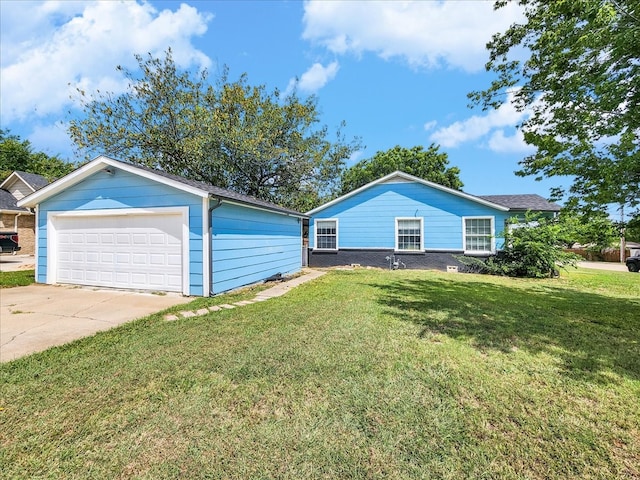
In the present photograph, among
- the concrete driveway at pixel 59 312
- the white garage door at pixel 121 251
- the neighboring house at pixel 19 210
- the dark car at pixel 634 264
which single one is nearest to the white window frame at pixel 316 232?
the white garage door at pixel 121 251

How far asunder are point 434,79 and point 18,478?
14119 millimetres

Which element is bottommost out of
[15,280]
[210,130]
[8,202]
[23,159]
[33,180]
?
[15,280]

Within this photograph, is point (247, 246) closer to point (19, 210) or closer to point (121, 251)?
point (121, 251)


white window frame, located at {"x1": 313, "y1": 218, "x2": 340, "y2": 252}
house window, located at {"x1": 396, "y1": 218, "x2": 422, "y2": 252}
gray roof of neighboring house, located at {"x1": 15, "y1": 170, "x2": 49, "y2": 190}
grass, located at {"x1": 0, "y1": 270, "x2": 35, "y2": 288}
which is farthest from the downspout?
gray roof of neighboring house, located at {"x1": 15, "y1": 170, "x2": 49, "y2": 190}

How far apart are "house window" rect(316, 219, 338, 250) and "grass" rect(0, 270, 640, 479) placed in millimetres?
9775

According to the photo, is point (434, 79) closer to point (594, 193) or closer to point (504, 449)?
point (594, 193)

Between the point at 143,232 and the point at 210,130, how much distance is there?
9.25 metres

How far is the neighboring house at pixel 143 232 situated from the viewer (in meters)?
7.11

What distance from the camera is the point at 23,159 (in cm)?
3030

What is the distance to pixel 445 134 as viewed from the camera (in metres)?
28.0

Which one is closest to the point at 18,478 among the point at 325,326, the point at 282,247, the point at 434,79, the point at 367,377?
the point at 367,377

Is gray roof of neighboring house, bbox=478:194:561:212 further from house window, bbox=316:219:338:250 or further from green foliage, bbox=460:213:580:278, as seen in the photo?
house window, bbox=316:219:338:250

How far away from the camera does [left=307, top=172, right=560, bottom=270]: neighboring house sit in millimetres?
12516

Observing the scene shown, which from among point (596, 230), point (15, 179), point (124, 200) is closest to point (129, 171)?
point (124, 200)
